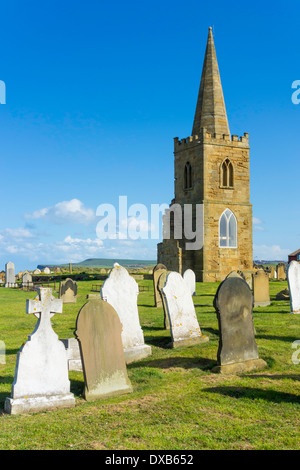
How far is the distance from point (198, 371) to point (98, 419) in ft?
9.34

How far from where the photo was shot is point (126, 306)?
32.7 ft

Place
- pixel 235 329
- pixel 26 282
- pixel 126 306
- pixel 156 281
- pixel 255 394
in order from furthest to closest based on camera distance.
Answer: pixel 26 282, pixel 156 281, pixel 126 306, pixel 235 329, pixel 255 394

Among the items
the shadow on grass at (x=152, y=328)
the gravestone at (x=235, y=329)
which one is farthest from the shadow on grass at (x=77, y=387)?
the shadow on grass at (x=152, y=328)

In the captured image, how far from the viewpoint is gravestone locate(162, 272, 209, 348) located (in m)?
10.8

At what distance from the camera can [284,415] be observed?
6.22 metres

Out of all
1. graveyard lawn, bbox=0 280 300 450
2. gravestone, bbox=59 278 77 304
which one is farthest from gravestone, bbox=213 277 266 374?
gravestone, bbox=59 278 77 304

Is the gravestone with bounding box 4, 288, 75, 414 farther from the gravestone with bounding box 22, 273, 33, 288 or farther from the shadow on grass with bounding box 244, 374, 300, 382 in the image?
the gravestone with bounding box 22, 273, 33, 288

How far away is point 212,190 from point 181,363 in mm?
27568

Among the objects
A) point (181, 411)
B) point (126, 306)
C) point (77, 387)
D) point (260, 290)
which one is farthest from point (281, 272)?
point (181, 411)

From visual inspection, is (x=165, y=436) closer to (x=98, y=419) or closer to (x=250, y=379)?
(x=98, y=419)

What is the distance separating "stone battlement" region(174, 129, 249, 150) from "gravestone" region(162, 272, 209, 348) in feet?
85.0

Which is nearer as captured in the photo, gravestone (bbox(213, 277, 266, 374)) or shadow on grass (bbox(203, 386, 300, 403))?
shadow on grass (bbox(203, 386, 300, 403))

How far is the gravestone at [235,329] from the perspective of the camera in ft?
27.6

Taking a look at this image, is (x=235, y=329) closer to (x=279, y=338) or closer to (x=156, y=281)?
(x=279, y=338)
